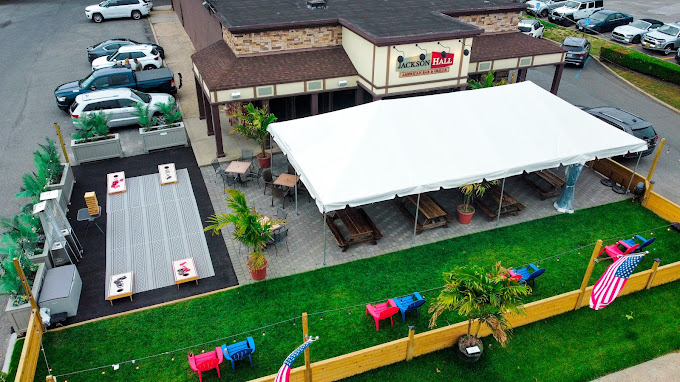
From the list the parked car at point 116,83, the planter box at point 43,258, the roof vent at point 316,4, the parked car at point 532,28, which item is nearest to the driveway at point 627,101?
the parked car at point 532,28

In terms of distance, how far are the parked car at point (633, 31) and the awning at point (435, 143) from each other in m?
20.1

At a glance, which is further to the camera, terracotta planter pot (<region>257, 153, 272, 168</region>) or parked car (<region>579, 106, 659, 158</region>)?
parked car (<region>579, 106, 659, 158</region>)

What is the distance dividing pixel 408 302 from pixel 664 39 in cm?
2769

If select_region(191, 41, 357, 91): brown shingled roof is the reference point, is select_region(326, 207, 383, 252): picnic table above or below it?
below

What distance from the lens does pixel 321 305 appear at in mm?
12531

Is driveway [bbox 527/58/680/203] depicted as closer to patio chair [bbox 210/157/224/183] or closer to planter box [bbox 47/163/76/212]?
patio chair [bbox 210/157/224/183]

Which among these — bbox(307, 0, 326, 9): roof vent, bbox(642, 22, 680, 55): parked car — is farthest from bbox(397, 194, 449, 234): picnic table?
bbox(642, 22, 680, 55): parked car

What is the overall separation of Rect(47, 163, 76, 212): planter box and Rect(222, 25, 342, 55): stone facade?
7.05m

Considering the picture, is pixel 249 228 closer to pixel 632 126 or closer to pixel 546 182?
pixel 546 182

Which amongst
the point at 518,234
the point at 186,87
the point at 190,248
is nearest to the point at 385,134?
the point at 518,234

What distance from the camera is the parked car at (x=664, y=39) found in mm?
30172

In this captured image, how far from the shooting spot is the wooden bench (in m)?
16.8

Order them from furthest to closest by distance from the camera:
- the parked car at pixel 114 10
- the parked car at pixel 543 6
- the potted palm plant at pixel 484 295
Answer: the parked car at pixel 543 6
the parked car at pixel 114 10
the potted palm plant at pixel 484 295

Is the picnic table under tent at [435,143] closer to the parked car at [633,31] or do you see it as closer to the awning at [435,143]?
the awning at [435,143]
